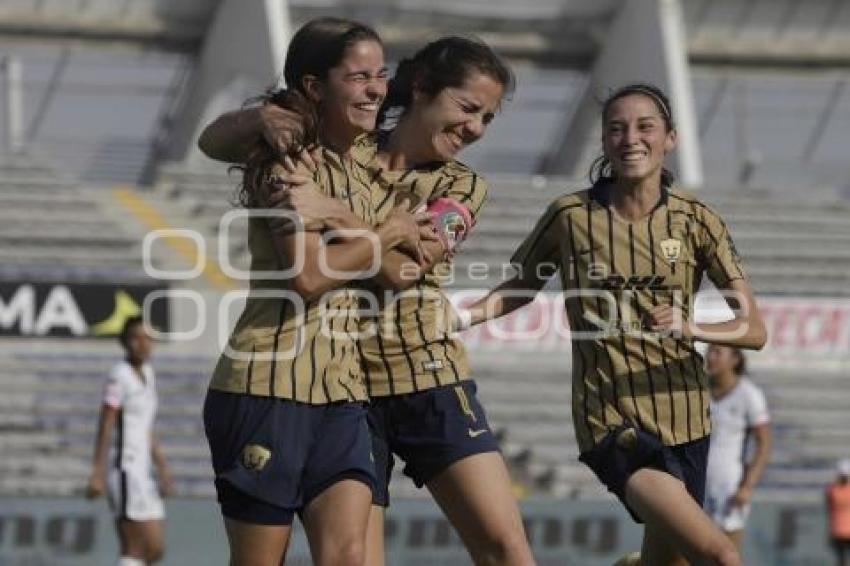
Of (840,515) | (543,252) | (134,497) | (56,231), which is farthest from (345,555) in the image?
(56,231)

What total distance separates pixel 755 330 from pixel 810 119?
943 inches

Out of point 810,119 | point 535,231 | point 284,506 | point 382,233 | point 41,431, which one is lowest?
point 284,506

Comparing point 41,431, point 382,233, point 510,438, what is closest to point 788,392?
point 510,438

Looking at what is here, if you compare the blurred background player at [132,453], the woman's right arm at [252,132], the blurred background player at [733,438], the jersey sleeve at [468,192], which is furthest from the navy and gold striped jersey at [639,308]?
the blurred background player at [132,453]

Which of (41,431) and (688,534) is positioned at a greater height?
(41,431)

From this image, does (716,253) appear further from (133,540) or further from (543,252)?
(133,540)

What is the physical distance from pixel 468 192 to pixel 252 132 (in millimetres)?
1052

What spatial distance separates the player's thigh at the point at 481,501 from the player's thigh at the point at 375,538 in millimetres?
245

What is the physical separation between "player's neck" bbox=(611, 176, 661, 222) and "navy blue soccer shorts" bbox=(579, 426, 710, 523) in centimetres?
72

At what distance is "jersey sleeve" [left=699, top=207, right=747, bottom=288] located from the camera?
270 inches

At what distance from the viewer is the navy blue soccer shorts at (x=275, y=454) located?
5.47 metres

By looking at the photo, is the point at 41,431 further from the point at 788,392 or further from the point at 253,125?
the point at 253,125

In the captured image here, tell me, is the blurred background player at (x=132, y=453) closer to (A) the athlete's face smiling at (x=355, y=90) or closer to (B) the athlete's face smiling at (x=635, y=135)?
(B) the athlete's face smiling at (x=635, y=135)

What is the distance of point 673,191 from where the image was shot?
279 inches
